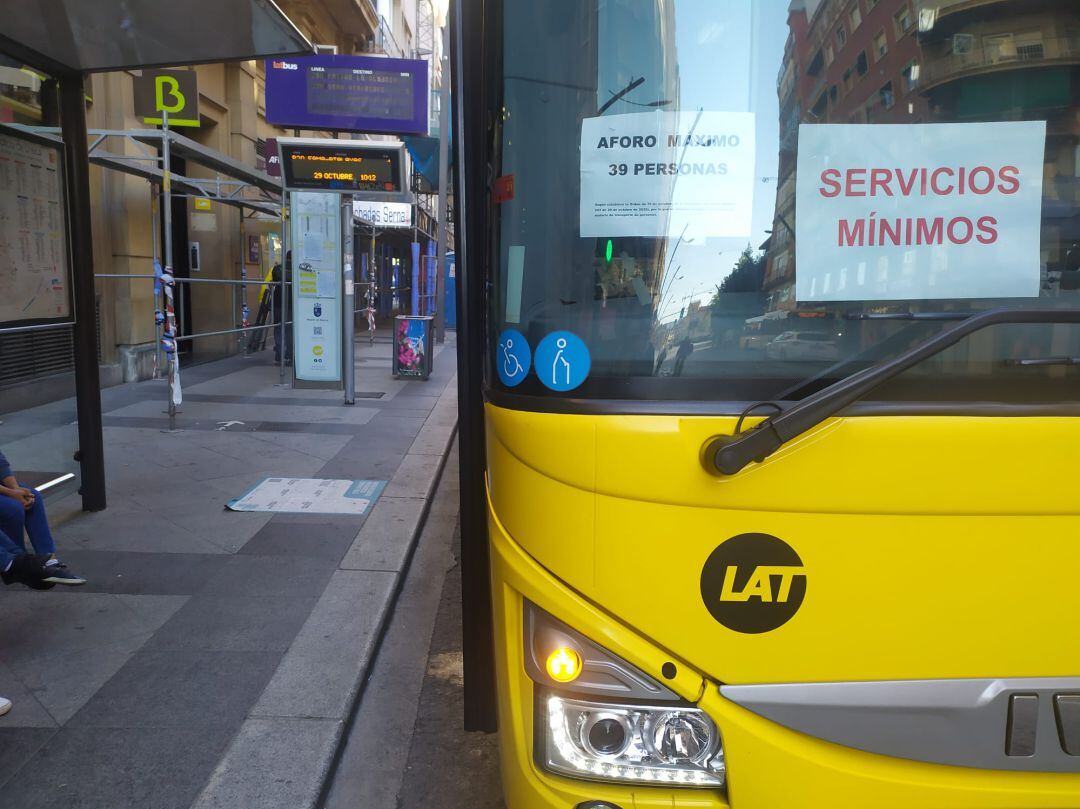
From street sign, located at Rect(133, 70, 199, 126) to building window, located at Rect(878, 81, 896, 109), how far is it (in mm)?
9984

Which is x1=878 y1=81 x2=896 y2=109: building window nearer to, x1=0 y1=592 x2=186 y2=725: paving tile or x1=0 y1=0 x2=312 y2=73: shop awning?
x1=0 y1=592 x2=186 y2=725: paving tile

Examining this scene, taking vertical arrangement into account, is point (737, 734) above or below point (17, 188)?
below

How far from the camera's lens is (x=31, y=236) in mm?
5629

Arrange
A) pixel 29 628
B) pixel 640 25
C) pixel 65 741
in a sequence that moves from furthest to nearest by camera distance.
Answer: pixel 29 628, pixel 65 741, pixel 640 25

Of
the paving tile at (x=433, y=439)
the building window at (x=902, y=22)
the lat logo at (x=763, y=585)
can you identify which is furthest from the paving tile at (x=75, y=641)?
the paving tile at (x=433, y=439)

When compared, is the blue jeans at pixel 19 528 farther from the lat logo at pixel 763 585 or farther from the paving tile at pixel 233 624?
the lat logo at pixel 763 585

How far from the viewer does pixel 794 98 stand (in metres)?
2.00

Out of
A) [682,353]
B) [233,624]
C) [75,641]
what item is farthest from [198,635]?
[682,353]

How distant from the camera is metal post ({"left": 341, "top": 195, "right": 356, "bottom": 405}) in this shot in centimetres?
1152

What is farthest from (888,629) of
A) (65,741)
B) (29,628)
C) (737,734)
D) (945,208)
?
(29,628)

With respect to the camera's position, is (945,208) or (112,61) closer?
(945,208)

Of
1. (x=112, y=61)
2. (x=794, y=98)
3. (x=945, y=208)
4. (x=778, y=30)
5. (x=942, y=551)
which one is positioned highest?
(x=112, y=61)

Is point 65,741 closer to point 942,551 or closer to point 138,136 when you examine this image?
point 942,551

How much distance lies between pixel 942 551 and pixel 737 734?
22.7 inches
